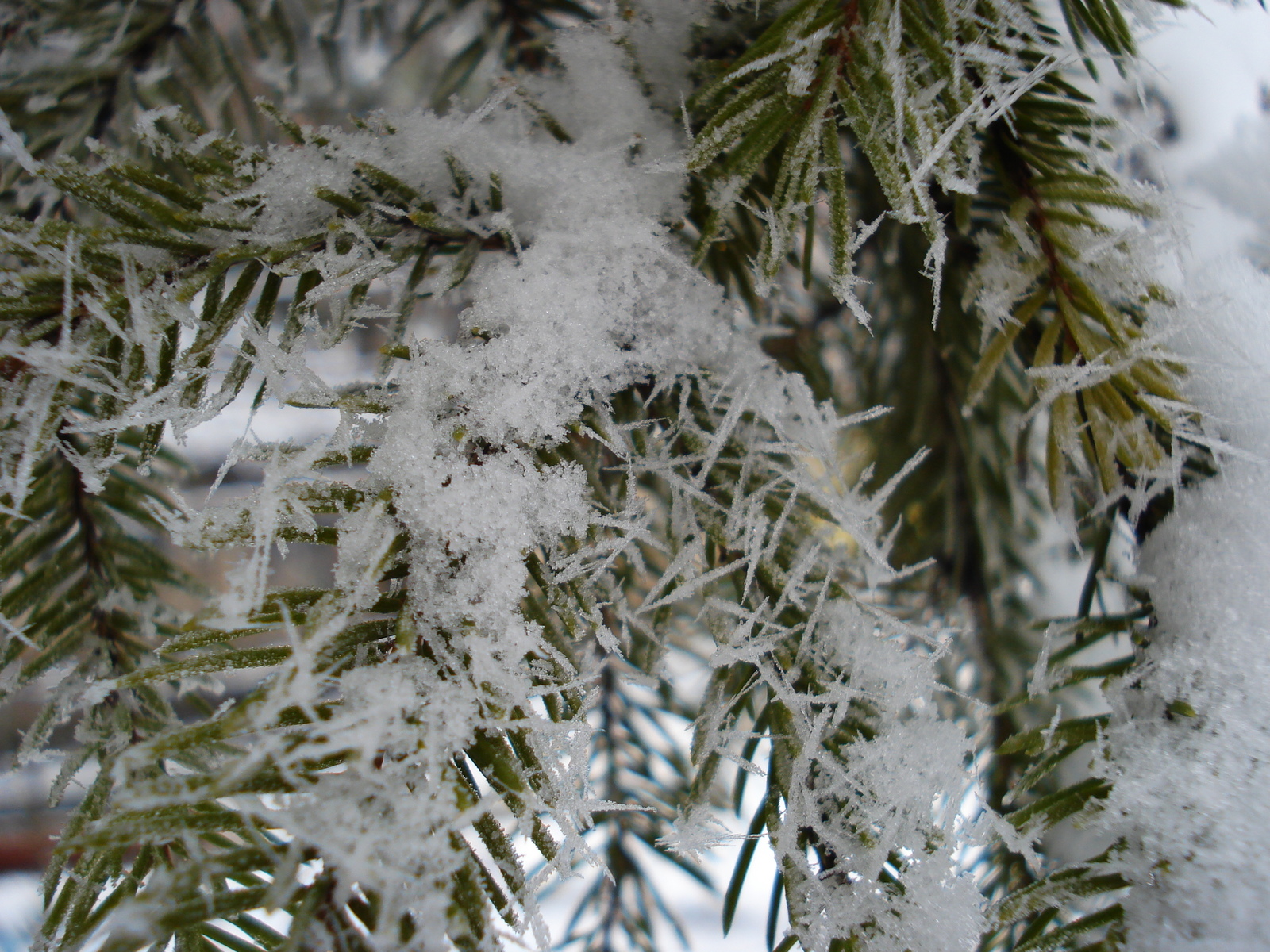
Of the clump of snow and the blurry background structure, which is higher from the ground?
the blurry background structure

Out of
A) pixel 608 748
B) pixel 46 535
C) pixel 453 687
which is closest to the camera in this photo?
pixel 453 687

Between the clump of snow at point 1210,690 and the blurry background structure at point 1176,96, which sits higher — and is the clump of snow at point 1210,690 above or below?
below

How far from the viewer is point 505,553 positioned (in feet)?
0.73

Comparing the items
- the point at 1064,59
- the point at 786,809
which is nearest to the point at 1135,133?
the point at 1064,59

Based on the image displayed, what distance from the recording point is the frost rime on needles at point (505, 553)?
18 cm

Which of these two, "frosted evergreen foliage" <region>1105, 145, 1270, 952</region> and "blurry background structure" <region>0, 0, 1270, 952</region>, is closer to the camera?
"frosted evergreen foliage" <region>1105, 145, 1270, 952</region>

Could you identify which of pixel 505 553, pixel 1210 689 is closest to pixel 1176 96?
pixel 1210 689

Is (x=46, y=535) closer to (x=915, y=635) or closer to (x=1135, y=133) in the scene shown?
(x=915, y=635)

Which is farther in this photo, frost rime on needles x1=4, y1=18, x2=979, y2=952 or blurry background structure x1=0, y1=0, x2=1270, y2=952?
blurry background structure x1=0, y1=0, x2=1270, y2=952

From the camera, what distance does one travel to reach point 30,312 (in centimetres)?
25

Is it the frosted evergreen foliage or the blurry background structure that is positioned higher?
the blurry background structure

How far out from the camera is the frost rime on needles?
0.18 m

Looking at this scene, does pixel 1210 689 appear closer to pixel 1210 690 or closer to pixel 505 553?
pixel 1210 690

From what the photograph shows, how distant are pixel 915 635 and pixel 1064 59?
0.23 metres
